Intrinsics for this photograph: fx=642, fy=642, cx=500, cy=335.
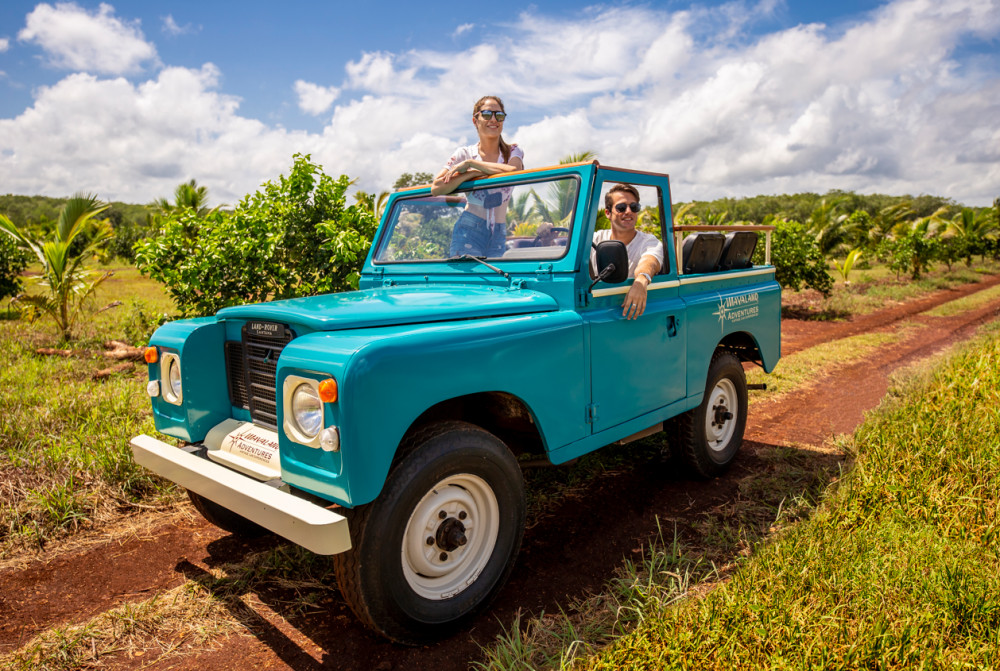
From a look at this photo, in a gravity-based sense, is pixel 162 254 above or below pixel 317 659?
above

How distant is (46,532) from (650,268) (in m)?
3.97

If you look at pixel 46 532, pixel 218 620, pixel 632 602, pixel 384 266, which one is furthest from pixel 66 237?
pixel 632 602

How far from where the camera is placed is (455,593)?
2834 millimetres

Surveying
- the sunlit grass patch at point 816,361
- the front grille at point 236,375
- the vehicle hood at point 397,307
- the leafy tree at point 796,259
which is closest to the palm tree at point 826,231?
the leafy tree at point 796,259

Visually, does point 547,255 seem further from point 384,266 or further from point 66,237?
point 66,237

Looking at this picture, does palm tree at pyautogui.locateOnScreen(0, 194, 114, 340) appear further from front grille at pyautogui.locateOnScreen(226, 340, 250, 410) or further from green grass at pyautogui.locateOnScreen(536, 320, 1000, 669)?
green grass at pyautogui.locateOnScreen(536, 320, 1000, 669)

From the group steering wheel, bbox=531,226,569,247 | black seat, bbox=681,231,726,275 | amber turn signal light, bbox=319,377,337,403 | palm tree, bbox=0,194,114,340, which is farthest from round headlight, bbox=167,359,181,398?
palm tree, bbox=0,194,114,340

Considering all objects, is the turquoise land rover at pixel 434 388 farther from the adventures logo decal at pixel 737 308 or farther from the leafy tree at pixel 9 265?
the leafy tree at pixel 9 265

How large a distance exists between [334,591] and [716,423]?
9.42ft

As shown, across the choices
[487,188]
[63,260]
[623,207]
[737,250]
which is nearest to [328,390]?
[487,188]

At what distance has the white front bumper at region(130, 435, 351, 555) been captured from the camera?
2273 millimetres

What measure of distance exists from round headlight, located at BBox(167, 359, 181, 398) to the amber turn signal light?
1287mm

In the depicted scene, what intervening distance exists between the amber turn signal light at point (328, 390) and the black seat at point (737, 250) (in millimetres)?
3410

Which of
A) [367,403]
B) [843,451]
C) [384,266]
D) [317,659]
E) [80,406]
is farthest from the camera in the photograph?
[80,406]
